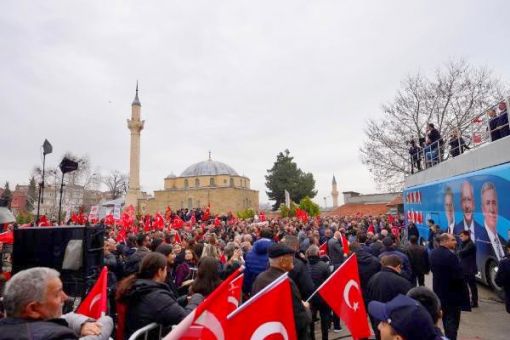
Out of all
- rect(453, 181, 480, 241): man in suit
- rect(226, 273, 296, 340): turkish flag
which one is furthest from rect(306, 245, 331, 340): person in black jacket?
rect(453, 181, 480, 241): man in suit

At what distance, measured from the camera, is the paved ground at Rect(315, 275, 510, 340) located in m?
6.82

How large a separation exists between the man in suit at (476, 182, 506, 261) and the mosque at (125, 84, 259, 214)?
6054cm

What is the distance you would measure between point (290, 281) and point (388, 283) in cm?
177

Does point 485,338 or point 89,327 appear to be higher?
point 89,327

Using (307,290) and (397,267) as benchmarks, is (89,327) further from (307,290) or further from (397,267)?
(397,267)

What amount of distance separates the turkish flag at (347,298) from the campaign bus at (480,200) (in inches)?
220

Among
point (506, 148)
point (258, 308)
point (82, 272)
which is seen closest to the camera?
point (258, 308)

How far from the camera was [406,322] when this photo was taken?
2.29 meters

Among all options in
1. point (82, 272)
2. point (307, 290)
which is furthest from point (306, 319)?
point (82, 272)

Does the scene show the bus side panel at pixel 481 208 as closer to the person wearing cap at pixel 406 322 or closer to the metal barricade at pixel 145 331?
the person wearing cap at pixel 406 322

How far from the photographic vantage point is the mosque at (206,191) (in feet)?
234

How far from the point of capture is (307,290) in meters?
4.84

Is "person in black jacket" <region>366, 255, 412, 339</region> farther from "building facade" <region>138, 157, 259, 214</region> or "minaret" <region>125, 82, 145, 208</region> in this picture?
"building facade" <region>138, 157, 259, 214</region>

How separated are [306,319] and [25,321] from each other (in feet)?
9.04
